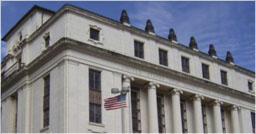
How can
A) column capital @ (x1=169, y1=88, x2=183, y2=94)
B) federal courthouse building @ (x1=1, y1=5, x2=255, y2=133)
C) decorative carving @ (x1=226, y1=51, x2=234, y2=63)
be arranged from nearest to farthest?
federal courthouse building @ (x1=1, y1=5, x2=255, y2=133) < column capital @ (x1=169, y1=88, x2=183, y2=94) < decorative carving @ (x1=226, y1=51, x2=234, y2=63)

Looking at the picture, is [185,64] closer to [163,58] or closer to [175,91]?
[163,58]

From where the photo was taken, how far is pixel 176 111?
45.5 meters

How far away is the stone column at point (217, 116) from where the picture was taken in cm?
4953

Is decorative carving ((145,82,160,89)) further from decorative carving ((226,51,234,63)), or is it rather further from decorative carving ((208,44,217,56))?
decorative carving ((226,51,234,63))

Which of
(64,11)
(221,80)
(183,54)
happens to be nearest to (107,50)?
(64,11)

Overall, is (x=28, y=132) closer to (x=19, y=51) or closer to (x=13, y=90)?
(x=13, y=90)

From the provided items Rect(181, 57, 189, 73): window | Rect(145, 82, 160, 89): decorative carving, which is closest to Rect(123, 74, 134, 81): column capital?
Rect(145, 82, 160, 89): decorative carving

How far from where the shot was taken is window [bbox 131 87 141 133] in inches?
1683

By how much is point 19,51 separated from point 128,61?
12.3m

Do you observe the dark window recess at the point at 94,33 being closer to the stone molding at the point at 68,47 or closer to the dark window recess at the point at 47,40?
the stone molding at the point at 68,47

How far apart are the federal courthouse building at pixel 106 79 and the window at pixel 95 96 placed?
87mm

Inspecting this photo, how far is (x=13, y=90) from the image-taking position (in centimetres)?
4647

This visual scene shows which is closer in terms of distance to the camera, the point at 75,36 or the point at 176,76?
the point at 75,36

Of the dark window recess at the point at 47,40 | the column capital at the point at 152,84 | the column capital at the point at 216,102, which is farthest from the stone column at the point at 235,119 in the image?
the dark window recess at the point at 47,40
